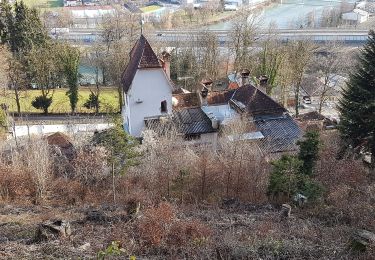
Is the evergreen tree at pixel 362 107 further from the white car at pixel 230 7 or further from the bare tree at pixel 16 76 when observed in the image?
the white car at pixel 230 7

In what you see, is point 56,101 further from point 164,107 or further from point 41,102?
point 164,107

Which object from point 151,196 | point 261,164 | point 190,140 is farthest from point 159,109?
point 151,196

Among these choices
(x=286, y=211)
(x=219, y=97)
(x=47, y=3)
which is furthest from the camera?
(x=47, y=3)

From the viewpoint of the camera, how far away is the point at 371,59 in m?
16.7

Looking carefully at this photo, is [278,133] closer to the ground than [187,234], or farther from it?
closer to the ground

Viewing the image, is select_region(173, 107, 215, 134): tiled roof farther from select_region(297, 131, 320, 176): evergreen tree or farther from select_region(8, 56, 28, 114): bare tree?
select_region(8, 56, 28, 114): bare tree

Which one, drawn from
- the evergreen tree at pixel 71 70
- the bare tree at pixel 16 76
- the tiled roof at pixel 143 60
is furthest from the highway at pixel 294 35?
the tiled roof at pixel 143 60

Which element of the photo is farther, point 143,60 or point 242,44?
point 242,44

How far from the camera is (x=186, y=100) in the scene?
2391cm

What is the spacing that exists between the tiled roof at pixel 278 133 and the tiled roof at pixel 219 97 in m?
2.60

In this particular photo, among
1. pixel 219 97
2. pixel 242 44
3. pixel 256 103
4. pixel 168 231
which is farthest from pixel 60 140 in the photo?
pixel 242 44

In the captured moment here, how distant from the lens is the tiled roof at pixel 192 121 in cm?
2017

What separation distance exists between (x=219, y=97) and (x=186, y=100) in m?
1.94

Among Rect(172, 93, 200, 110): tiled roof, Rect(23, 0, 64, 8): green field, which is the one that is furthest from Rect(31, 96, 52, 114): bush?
Rect(23, 0, 64, 8): green field
